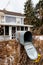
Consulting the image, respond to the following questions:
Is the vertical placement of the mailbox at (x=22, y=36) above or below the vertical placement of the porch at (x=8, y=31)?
above

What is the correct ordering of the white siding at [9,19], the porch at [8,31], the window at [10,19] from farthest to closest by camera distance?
1. the window at [10,19]
2. the white siding at [9,19]
3. the porch at [8,31]

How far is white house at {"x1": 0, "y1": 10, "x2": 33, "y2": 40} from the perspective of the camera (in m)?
23.8

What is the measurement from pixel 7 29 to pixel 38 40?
69.3ft

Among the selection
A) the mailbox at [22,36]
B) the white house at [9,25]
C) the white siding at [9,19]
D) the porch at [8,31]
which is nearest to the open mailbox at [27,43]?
the mailbox at [22,36]

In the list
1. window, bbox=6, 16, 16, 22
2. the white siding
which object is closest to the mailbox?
the white siding

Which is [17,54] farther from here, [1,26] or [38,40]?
[1,26]

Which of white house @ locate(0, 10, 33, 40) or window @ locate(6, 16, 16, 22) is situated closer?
white house @ locate(0, 10, 33, 40)

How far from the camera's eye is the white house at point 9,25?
23.8m

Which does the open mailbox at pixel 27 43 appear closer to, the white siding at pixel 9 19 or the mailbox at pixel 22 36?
the mailbox at pixel 22 36

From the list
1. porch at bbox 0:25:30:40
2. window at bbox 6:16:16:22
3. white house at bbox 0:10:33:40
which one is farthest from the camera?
window at bbox 6:16:16:22

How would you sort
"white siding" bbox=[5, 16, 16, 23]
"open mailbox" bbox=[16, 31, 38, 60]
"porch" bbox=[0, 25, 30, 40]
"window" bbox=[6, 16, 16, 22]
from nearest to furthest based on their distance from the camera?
"open mailbox" bbox=[16, 31, 38, 60] < "porch" bbox=[0, 25, 30, 40] < "white siding" bbox=[5, 16, 16, 23] < "window" bbox=[6, 16, 16, 22]

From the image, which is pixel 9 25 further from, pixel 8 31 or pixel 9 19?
pixel 9 19

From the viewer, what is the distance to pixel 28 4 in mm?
34188

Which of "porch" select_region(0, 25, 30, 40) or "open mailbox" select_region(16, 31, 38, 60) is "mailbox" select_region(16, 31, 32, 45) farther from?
"porch" select_region(0, 25, 30, 40)
